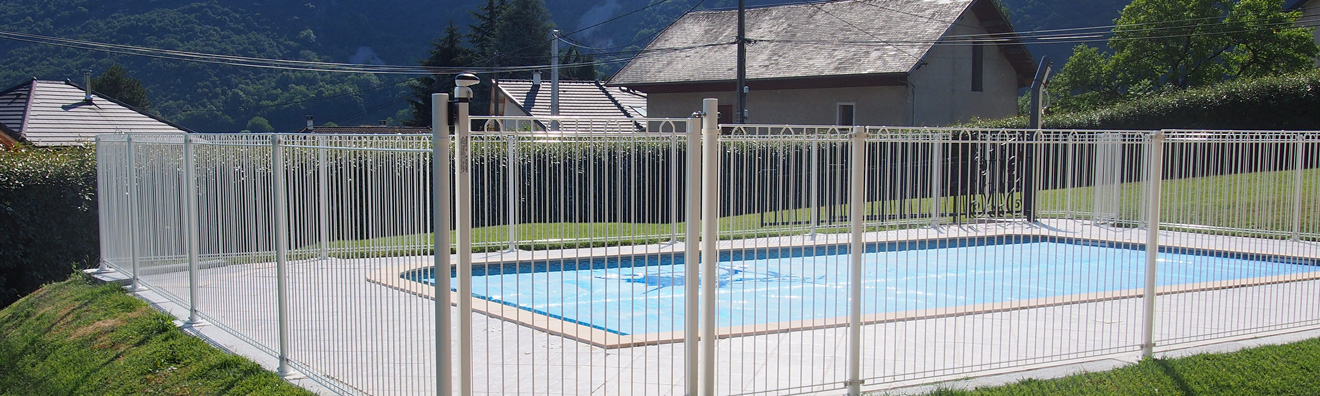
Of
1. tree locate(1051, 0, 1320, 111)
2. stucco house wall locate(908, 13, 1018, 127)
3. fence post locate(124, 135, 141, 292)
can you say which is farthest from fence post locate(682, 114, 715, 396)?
tree locate(1051, 0, 1320, 111)

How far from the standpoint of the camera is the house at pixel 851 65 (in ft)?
84.5

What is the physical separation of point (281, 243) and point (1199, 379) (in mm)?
5647

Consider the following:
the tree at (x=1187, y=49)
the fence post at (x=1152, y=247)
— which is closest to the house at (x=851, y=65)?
the tree at (x=1187, y=49)

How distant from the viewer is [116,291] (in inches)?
342

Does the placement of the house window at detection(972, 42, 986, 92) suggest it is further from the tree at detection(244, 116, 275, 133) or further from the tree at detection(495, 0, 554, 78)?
the tree at detection(244, 116, 275, 133)

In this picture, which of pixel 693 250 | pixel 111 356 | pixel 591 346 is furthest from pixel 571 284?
pixel 591 346

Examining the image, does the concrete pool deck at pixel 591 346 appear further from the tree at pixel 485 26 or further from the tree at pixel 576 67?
the tree at pixel 485 26

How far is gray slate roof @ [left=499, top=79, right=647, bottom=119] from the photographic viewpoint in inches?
1313

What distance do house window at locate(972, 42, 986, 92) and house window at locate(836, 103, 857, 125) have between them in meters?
4.50

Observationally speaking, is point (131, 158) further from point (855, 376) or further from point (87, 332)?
point (855, 376)

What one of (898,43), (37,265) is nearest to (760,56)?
(898,43)

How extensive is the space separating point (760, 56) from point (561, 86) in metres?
9.63

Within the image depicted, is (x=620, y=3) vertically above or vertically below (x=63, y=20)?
above

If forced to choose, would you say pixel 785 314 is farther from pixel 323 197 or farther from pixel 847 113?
pixel 847 113
